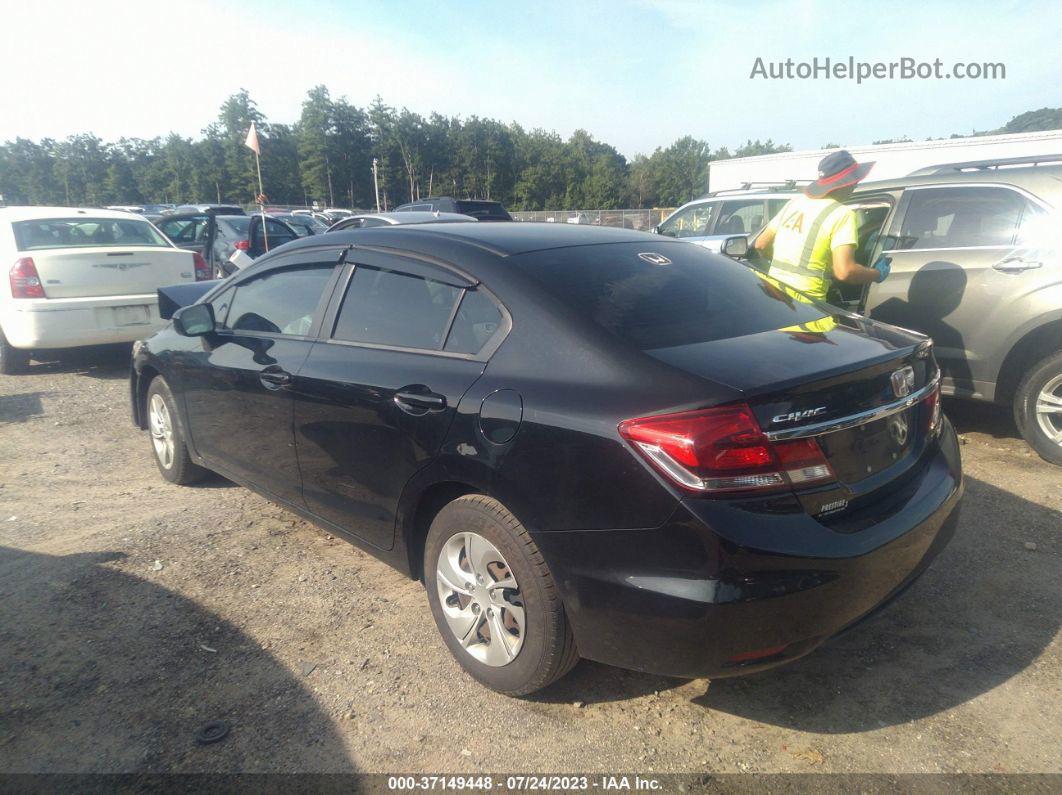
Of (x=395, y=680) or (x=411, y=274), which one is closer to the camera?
(x=395, y=680)

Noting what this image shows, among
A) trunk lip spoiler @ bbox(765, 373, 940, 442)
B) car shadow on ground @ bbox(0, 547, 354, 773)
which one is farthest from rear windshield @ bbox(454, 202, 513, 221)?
trunk lip spoiler @ bbox(765, 373, 940, 442)

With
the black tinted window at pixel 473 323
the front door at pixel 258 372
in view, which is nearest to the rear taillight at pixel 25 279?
the front door at pixel 258 372

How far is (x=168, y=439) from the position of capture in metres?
4.62

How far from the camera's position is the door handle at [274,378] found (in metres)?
3.38

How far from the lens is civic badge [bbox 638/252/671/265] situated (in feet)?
9.93

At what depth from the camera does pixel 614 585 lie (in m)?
2.17

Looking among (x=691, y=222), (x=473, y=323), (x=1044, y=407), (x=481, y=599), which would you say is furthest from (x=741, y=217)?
(x=481, y=599)

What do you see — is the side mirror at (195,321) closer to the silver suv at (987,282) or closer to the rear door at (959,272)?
the silver suv at (987,282)

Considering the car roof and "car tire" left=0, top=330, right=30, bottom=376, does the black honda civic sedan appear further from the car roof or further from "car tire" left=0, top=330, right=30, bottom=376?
"car tire" left=0, top=330, right=30, bottom=376

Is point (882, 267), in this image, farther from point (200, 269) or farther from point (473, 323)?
point (200, 269)

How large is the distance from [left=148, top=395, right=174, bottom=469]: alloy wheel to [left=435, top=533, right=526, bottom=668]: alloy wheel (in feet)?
8.89

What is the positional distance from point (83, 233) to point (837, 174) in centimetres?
762

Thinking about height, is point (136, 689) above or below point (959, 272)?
below

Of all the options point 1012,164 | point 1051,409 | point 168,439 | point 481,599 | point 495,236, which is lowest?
point 168,439
